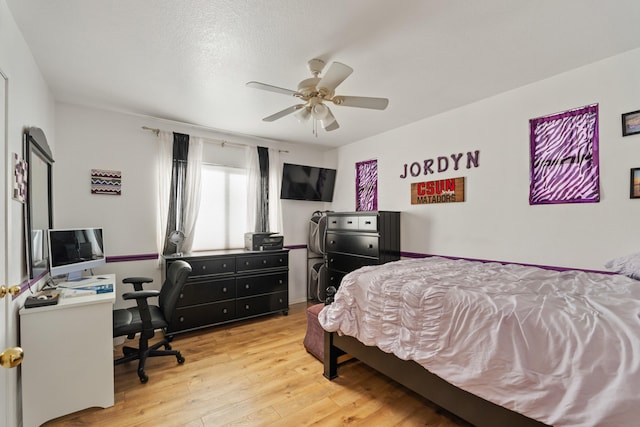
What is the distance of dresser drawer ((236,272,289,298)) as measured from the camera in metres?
3.63

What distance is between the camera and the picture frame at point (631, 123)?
206cm

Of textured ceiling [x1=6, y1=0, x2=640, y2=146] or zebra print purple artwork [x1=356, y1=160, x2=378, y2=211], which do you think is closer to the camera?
textured ceiling [x1=6, y1=0, x2=640, y2=146]

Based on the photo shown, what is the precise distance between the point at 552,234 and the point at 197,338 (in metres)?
3.72

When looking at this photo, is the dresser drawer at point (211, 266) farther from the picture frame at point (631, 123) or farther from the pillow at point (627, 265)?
the picture frame at point (631, 123)

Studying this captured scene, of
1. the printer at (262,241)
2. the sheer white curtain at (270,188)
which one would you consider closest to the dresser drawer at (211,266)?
the printer at (262,241)

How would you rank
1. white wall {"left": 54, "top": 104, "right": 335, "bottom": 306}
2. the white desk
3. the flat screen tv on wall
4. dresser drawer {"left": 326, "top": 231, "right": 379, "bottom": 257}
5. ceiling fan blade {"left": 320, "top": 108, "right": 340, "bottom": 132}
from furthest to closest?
the flat screen tv on wall → dresser drawer {"left": 326, "top": 231, "right": 379, "bottom": 257} → white wall {"left": 54, "top": 104, "right": 335, "bottom": 306} → ceiling fan blade {"left": 320, "top": 108, "right": 340, "bottom": 132} → the white desk

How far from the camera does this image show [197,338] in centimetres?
320

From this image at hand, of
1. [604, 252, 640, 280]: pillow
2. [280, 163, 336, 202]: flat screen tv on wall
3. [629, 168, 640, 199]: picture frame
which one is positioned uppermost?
[280, 163, 336, 202]: flat screen tv on wall

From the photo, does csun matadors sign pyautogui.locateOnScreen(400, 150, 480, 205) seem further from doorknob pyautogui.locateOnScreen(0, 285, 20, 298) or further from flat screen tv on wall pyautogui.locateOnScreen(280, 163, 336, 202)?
doorknob pyautogui.locateOnScreen(0, 285, 20, 298)

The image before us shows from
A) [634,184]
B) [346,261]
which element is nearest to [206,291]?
[346,261]

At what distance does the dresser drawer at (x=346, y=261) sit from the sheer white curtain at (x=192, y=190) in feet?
6.36

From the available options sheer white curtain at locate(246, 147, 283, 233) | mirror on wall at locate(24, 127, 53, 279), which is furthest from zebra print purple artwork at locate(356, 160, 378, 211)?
mirror on wall at locate(24, 127, 53, 279)

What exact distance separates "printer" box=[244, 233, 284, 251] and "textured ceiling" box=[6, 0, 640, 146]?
175cm

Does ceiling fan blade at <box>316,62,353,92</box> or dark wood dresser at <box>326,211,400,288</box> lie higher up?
ceiling fan blade at <box>316,62,353,92</box>
